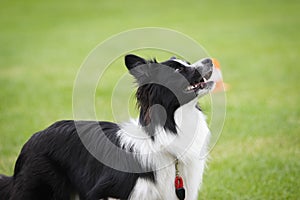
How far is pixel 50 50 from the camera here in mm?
14969

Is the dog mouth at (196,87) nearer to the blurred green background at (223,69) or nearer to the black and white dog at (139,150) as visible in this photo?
the black and white dog at (139,150)

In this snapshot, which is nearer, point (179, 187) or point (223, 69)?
point (179, 187)

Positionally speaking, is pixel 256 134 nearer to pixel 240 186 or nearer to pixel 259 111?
pixel 259 111

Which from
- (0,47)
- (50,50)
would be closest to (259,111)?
(50,50)

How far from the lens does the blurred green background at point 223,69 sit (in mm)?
5949

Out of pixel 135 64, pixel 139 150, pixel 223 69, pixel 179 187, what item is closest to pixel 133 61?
pixel 135 64

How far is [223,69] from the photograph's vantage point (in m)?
11.9

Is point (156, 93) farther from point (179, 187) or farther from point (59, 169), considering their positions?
point (59, 169)

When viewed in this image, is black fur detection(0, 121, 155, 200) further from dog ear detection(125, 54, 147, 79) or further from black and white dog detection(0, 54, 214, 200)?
dog ear detection(125, 54, 147, 79)

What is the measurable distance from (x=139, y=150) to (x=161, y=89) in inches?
21.3

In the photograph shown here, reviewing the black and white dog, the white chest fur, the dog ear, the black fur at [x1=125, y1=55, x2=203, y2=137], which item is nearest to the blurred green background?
the white chest fur

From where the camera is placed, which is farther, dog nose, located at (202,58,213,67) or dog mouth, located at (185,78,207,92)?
dog nose, located at (202,58,213,67)

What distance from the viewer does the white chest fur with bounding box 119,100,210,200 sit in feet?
12.6

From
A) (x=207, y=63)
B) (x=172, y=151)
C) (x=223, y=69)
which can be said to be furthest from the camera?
(x=223, y=69)
